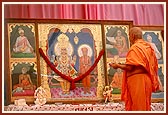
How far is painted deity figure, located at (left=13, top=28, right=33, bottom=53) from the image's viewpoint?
3383 mm

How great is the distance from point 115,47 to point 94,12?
1.07 feet

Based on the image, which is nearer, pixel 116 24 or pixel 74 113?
pixel 74 113

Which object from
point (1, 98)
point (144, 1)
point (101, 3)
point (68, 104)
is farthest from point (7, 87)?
point (144, 1)

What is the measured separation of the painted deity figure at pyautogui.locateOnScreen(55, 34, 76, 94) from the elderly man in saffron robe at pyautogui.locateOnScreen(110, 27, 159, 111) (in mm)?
A: 390

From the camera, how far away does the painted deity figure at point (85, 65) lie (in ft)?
11.2

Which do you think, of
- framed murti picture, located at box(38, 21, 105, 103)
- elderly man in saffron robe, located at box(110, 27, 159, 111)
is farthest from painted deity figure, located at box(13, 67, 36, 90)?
elderly man in saffron robe, located at box(110, 27, 159, 111)

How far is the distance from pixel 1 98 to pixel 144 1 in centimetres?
122

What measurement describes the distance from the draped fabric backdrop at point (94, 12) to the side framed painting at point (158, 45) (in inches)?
2.3

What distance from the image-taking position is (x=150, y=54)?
3.21m

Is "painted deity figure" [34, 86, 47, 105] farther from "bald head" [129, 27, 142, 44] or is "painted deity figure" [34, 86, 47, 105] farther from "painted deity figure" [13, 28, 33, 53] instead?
"bald head" [129, 27, 142, 44]

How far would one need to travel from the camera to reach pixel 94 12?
351 cm

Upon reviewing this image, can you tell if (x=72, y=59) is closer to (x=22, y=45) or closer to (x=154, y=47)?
(x=22, y=45)

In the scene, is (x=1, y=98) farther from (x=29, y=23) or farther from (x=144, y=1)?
(x=144, y=1)

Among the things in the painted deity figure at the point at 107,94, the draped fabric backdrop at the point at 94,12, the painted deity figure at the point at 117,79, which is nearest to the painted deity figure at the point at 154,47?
the draped fabric backdrop at the point at 94,12
